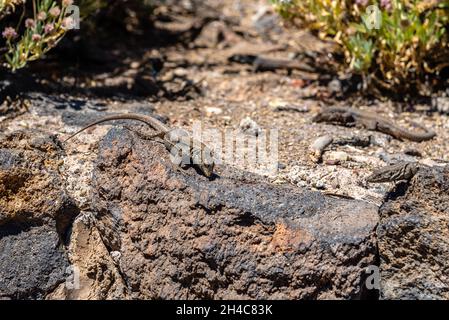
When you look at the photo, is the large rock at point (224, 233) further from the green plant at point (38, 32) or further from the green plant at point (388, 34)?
the green plant at point (388, 34)

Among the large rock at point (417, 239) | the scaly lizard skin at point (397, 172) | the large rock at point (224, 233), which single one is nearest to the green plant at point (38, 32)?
the large rock at point (224, 233)

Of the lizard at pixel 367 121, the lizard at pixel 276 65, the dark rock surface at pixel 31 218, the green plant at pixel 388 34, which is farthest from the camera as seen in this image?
the lizard at pixel 276 65

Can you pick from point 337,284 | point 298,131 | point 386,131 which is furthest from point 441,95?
point 337,284

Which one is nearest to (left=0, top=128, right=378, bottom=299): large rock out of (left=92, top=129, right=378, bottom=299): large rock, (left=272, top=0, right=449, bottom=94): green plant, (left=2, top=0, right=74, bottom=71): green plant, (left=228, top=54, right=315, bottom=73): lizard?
(left=92, top=129, right=378, bottom=299): large rock

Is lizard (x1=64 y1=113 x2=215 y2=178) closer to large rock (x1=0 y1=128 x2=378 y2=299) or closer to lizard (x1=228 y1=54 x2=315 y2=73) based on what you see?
large rock (x1=0 y1=128 x2=378 y2=299)

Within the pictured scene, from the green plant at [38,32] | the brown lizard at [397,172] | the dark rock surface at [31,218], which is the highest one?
the green plant at [38,32]

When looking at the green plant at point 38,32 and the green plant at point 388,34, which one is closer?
the green plant at point 38,32

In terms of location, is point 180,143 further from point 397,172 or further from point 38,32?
point 38,32
